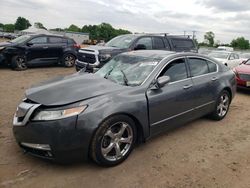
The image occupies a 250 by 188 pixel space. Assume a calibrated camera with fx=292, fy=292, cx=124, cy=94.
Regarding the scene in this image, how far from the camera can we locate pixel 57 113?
3.73 metres

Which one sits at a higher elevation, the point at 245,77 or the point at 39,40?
the point at 39,40

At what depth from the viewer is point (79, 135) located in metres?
3.67

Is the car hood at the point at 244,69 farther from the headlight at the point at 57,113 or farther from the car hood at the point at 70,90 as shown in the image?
the headlight at the point at 57,113

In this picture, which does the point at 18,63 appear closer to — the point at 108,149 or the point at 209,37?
the point at 108,149

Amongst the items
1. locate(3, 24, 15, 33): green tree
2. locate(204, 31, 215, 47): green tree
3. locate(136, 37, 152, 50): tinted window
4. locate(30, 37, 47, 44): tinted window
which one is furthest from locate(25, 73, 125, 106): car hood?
locate(3, 24, 15, 33): green tree

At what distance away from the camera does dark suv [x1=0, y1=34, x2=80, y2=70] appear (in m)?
12.3

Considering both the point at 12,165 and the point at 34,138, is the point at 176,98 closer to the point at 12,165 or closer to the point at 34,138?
the point at 34,138

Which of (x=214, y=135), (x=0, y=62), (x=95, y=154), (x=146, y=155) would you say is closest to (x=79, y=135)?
(x=95, y=154)

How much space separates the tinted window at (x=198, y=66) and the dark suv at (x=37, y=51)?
8868 mm

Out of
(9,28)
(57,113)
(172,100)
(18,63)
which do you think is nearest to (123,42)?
(18,63)

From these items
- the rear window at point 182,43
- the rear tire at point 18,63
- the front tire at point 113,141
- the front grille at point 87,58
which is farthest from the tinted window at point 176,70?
the rear tire at point 18,63

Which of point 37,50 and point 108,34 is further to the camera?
point 108,34

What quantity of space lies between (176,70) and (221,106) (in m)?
1.81

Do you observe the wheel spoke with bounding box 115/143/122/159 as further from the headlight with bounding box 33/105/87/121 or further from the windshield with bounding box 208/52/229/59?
the windshield with bounding box 208/52/229/59
